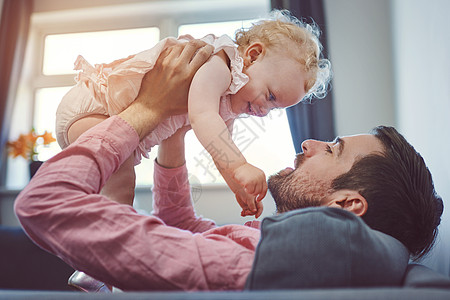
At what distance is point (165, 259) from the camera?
1.93 feet

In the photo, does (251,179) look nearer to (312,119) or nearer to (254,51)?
(254,51)

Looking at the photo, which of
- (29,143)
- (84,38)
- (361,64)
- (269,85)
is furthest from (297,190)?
(84,38)

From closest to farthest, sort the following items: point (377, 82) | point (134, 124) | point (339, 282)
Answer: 1. point (339, 282)
2. point (134, 124)
3. point (377, 82)

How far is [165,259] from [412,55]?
190cm

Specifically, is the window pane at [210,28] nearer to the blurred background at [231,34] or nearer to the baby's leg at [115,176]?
the blurred background at [231,34]

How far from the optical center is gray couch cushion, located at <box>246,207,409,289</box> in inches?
21.3

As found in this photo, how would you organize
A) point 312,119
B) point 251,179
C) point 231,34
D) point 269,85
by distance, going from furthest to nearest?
point 231,34, point 312,119, point 269,85, point 251,179

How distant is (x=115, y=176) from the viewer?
1.02 meters

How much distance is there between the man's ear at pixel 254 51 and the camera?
3.96 feet

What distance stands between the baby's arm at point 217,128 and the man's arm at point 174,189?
0.78ft

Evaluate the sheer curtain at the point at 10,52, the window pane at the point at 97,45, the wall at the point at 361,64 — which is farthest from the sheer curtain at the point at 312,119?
the sheer curtain at the point at 10,52

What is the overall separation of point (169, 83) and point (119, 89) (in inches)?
5.2

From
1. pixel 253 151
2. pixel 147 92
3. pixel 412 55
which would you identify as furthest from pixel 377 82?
pixel 147 92

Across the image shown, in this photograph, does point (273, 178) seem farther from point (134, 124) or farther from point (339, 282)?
point (339, 282)
